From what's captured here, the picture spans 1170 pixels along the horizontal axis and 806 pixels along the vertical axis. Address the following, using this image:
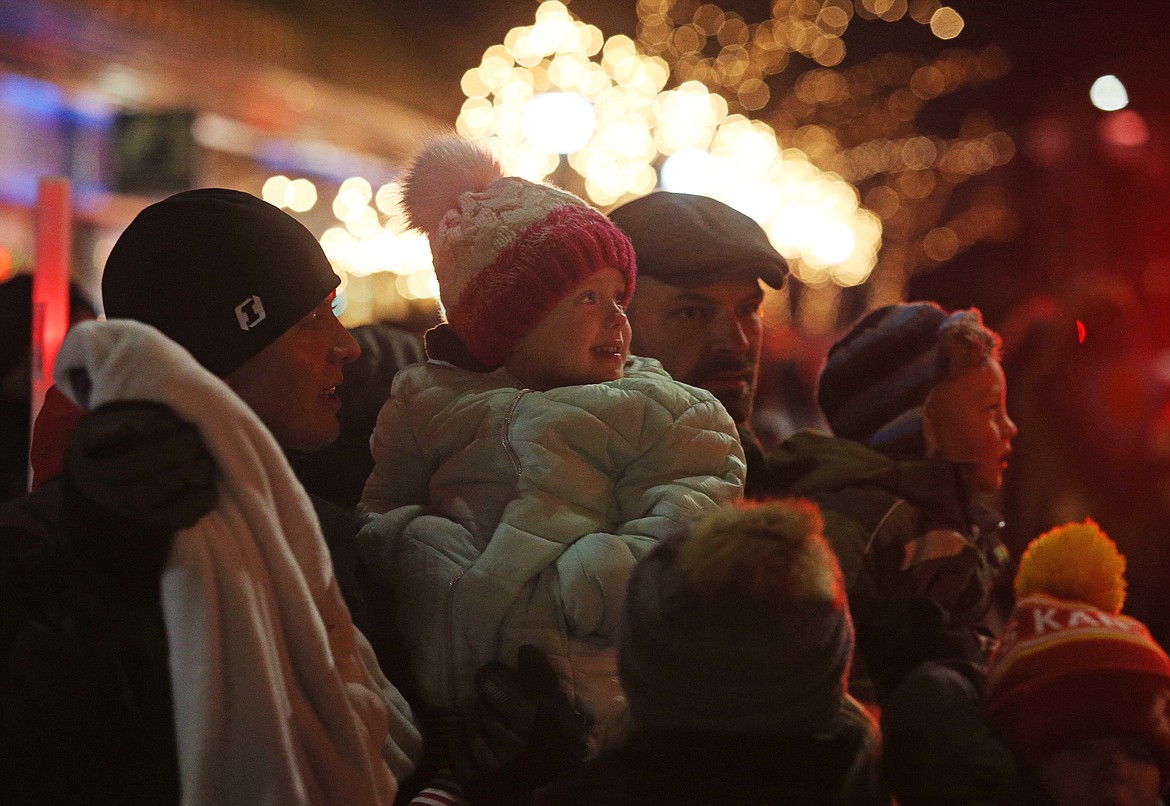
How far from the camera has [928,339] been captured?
297 centimetres

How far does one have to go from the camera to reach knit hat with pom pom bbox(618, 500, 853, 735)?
158 cm

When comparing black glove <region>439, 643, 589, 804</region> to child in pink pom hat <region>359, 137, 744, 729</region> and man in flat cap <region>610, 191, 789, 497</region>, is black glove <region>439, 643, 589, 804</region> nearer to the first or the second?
child in pink pom hat <region>359, 137, 744, 729</region>

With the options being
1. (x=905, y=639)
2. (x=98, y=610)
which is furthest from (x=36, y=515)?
(x=905, y=639)

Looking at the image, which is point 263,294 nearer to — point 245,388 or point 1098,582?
point 245,388

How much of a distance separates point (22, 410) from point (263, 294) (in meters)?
2.77

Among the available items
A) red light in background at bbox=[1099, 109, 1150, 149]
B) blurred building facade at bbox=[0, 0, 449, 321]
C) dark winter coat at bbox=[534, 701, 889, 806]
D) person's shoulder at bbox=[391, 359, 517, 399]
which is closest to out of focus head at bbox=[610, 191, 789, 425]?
person's shoulder at bbox=[391, 359, 517, 399]

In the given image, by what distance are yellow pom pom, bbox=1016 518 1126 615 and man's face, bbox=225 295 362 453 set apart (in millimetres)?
1421

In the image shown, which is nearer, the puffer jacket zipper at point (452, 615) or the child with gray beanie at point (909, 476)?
the puffer jacket zipper at point (452, 615)

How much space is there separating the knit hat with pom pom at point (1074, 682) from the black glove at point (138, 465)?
1380 millimetres

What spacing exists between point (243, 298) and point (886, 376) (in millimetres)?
1738

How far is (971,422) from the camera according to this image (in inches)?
112

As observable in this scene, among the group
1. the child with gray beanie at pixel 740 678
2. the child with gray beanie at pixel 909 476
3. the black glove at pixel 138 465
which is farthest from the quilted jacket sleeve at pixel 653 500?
the black glove at pixel 138 465

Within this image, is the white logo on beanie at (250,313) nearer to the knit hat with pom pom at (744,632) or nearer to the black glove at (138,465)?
the black glove at (138,465)

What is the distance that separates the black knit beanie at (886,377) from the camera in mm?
2920
